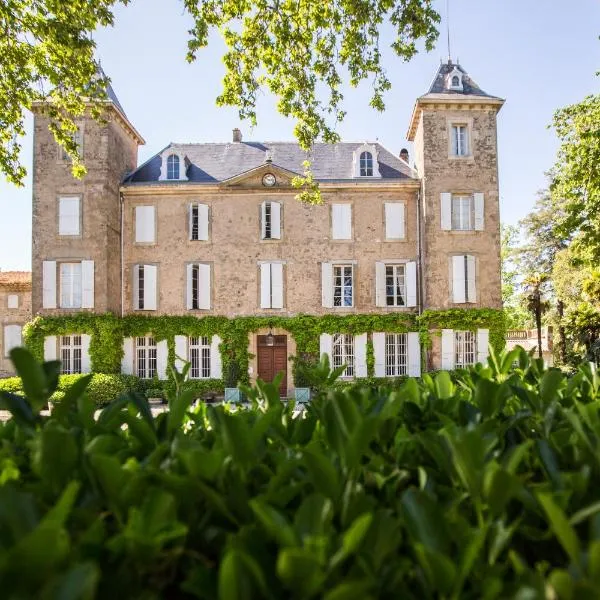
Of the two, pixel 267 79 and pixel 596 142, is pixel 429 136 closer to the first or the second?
pixel 596 142

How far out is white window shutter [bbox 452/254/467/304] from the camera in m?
22.3

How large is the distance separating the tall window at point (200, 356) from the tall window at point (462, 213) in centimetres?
1209

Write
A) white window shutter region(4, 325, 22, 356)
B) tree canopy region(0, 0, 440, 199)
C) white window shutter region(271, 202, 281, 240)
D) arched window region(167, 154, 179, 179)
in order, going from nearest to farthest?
tree canopy region(0, 0, 440, 199) < white window shutter region(271, 202, 281, 240) < arched window region(167, 154, 179, 179) < white window shutter region(4, 325, 22, 356)

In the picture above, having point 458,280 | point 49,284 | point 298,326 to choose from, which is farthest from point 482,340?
point 49,284

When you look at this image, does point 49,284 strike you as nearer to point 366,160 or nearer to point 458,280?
point 366,160

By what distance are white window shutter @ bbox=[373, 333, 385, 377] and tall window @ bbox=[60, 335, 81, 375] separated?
1263 centimetres

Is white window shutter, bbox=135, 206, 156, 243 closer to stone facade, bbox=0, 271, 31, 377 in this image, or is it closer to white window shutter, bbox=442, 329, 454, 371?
stone facade, bbox=0, 271, 31, 377

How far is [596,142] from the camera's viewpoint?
15.5 meters

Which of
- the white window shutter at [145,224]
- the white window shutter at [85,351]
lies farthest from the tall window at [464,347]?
the white window shutter at [85,351]

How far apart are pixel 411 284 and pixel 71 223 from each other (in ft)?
49.2

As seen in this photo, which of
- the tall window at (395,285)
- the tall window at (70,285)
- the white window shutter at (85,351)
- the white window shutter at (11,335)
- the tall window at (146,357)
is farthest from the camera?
the white window shutter at (11,335)

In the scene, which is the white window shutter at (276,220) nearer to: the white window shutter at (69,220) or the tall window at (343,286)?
the tall window at (343,286)

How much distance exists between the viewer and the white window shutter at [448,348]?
862 inches

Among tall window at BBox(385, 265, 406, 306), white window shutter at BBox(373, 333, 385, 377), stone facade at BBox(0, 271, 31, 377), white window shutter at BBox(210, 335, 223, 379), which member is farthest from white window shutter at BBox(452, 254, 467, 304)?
stone facade at BBox(0, 271, 31, 377)
